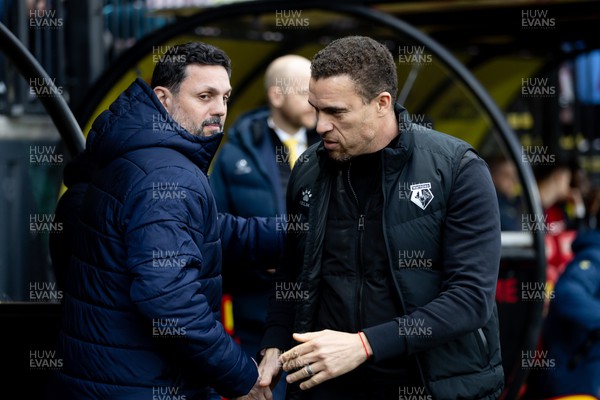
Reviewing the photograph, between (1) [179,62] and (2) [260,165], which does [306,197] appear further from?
(2) [260,165]

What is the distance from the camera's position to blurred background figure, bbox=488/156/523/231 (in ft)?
28.0

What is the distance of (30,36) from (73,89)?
0.48m

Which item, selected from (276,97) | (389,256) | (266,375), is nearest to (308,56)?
(276,97)

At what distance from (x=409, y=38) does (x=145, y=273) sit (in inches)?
147

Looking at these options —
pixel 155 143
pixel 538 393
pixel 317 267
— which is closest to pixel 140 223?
pixel 155 143

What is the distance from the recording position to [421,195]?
119 inches

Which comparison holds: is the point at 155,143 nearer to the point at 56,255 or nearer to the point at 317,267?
the point at 317,267

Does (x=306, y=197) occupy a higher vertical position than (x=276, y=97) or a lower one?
lower

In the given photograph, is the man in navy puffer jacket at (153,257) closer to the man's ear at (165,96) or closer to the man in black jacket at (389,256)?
the man's ear at (165,96)

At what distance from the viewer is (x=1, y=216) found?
5.44 m

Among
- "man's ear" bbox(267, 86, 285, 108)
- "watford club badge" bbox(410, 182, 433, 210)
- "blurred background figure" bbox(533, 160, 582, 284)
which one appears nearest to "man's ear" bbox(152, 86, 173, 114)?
"watford club badge" bbox(410, 182, 433, 210)

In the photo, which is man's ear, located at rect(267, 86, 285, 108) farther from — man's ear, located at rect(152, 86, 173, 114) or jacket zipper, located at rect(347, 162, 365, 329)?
jacket zipper, located at rect(347, 162, 365, 329)

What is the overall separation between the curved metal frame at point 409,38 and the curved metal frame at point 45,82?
1978 mm

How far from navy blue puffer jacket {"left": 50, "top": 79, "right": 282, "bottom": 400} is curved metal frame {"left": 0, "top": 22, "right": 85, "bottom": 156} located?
136 centimetres
